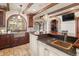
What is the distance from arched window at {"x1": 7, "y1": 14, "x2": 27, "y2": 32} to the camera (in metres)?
1.97

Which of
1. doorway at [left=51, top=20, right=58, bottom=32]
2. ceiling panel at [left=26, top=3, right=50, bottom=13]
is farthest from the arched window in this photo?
doorway at [left=51, top=20, right=58, bottom=32]

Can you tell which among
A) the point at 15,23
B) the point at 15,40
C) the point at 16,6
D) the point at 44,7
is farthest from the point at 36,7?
the point at 15,40

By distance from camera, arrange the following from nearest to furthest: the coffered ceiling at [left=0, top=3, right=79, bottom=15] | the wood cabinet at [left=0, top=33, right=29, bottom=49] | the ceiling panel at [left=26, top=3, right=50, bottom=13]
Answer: the coffered ceiling at [left=0, top=3, right=79, bottom=15], the ceiling panel at [left=26, top=3, right=50, bottom=13], the wood cabinet at [left=0, top=33, right=29, bottom=49]

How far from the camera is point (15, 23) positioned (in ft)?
6.45

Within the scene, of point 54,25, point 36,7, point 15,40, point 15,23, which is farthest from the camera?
point 15,40

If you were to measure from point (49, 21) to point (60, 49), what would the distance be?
0.54m

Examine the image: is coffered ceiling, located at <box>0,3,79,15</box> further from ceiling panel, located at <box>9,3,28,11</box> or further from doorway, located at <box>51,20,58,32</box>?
doorway, located at <box>51,20,58,32</box>

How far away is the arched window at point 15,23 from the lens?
1.97 m

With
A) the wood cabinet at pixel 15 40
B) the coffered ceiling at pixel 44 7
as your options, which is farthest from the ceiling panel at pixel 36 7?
the wood cabinet at pixel 15 40

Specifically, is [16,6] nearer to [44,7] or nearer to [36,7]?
[36,7]

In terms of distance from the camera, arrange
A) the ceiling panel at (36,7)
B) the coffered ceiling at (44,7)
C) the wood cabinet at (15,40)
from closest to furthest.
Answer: the coffered ceiling at (44,7), the ceiling panel at (36,7), the wood cabinet at (15,40)

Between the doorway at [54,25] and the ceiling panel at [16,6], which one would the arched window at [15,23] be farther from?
the doorway at [54,25]

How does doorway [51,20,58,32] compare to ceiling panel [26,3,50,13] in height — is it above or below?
below

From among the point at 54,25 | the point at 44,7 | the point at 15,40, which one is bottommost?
the point at 15,40
